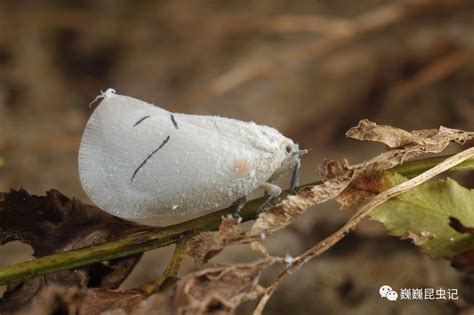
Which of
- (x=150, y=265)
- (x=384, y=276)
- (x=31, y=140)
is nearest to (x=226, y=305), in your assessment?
(x=384, y=276)

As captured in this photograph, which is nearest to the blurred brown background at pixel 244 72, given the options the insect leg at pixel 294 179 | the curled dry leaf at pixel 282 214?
the insect leg at pixel 294 179

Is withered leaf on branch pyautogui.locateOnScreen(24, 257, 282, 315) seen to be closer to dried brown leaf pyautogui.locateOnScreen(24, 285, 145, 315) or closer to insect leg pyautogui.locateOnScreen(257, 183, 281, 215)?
dried brown leaf pyautogui.locateOnScreen(24, 285, 145, 315)

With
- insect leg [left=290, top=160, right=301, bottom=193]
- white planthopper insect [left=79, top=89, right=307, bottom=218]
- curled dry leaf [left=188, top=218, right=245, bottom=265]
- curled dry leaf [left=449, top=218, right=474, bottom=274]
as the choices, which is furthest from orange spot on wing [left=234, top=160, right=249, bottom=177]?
curled dry leaf [left=449, top=218, right=474, bottom=274]

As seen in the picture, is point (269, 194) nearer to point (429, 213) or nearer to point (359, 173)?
point (359, 173)

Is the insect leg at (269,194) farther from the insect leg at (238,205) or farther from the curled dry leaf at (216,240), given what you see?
the curled dry leaf at (216,240)

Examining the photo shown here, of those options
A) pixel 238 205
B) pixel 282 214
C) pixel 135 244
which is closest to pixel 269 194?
pixel 238 205

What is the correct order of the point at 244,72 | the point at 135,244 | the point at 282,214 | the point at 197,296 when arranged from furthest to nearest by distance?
1. the point at 244,72
2. the point at 135,244
3. the point at 282,214
4. the point at 197,296
